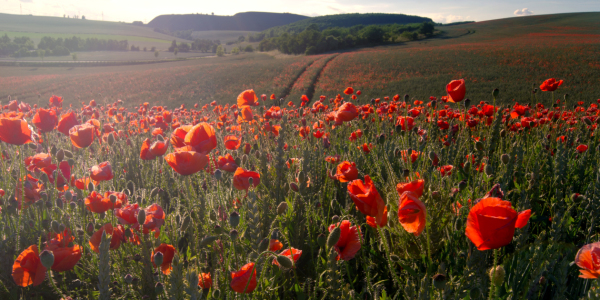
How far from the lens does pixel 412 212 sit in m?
1.01

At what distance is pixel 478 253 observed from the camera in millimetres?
979

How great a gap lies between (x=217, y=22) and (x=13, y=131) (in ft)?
548

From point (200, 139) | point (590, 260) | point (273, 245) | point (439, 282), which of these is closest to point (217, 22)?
point (200, 139)

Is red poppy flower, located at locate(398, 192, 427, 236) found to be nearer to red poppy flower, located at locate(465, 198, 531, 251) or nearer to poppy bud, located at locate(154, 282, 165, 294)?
red poppy flower, located at locate(465, 198, 531, 251)

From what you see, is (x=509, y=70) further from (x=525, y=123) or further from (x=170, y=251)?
(x=170, y=251)

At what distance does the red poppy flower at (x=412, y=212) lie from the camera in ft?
3.14

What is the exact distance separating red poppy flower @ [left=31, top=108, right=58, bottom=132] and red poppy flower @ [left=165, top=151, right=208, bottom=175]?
1568 mm

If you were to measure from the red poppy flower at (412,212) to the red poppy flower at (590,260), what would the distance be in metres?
0.38

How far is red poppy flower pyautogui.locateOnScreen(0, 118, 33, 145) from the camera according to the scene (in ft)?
5.90

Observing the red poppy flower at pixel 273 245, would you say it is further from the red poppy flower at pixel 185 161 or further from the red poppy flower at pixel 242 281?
the red poppy flower at pixel 185 161

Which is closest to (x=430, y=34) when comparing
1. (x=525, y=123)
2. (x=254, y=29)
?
(x=525, y=123)

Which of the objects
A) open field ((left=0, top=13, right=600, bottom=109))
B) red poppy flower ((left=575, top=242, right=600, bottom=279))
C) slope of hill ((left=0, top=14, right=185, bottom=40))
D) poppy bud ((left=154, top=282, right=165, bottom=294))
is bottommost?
poppy bud ((left=154, top=282, right=165, bottom=294))

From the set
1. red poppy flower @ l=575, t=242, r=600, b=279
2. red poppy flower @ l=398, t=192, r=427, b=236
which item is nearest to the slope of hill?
red poppy flower @ l=398, t=192, r=427, b=236

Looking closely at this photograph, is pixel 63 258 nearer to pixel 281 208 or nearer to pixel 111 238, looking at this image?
pixel 111 238
